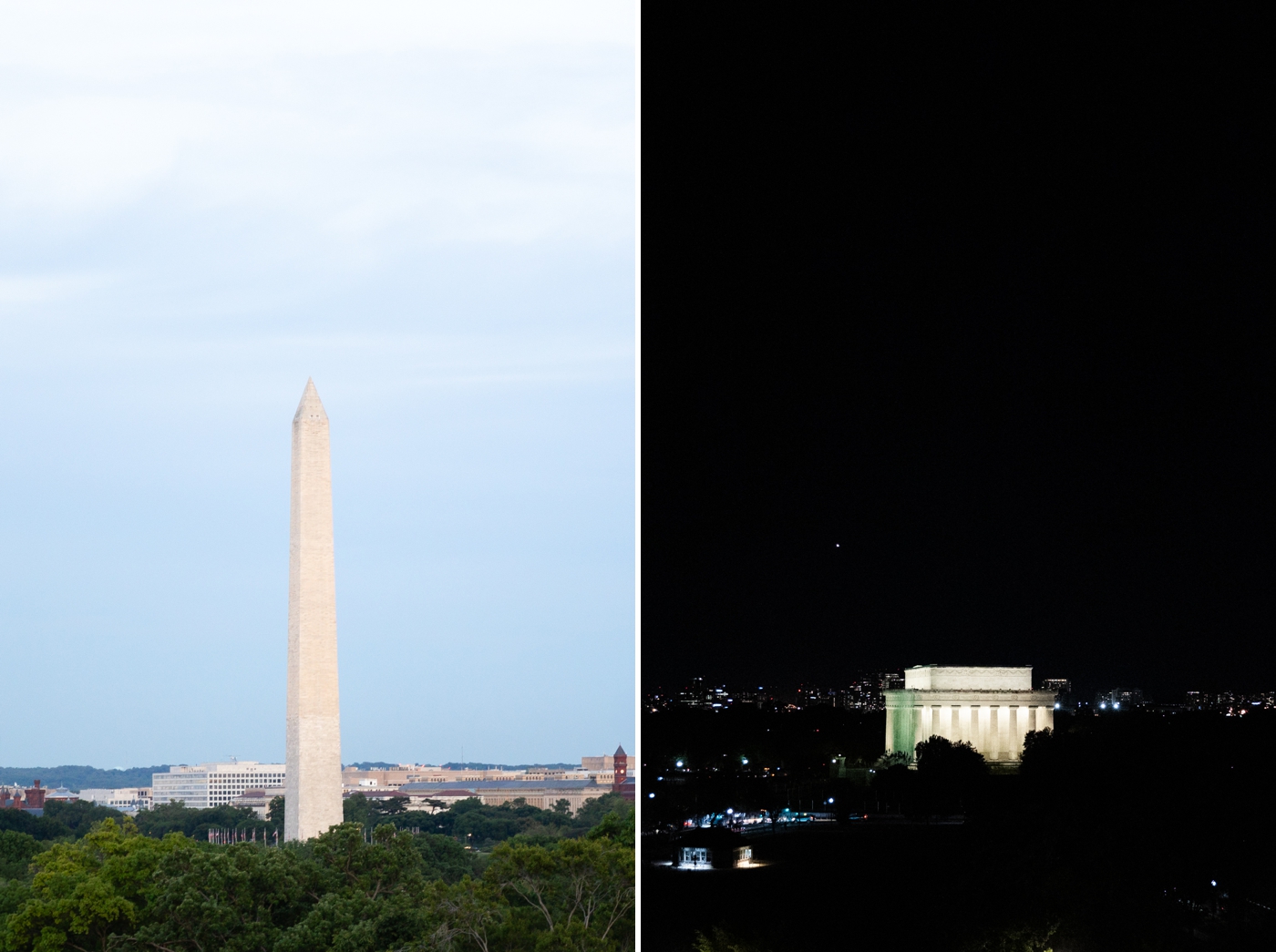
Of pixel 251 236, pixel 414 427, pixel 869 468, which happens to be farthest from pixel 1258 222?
pixel 251 236

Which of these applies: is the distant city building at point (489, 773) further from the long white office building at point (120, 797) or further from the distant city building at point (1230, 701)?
the distant city building at point (1230, 701)

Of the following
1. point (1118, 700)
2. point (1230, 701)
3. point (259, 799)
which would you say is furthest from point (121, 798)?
point (1230, 701)

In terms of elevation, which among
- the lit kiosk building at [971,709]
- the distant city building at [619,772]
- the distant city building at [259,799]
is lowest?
the distant city building at [259,799]

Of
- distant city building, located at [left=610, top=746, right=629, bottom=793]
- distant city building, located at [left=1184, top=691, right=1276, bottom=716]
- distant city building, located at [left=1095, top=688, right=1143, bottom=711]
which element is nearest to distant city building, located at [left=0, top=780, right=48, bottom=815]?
distant city building, located at [left=610, top=746, right=629, bottom=793]

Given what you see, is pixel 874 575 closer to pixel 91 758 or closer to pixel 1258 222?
pixel 1258 222

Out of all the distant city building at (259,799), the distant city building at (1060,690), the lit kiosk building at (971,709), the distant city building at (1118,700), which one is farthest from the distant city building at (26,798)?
the distant city building at (1118,700)

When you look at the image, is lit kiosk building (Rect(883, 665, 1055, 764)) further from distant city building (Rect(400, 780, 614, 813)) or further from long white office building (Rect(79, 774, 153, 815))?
long white office building (Rect(79, 774, 153, 815))
